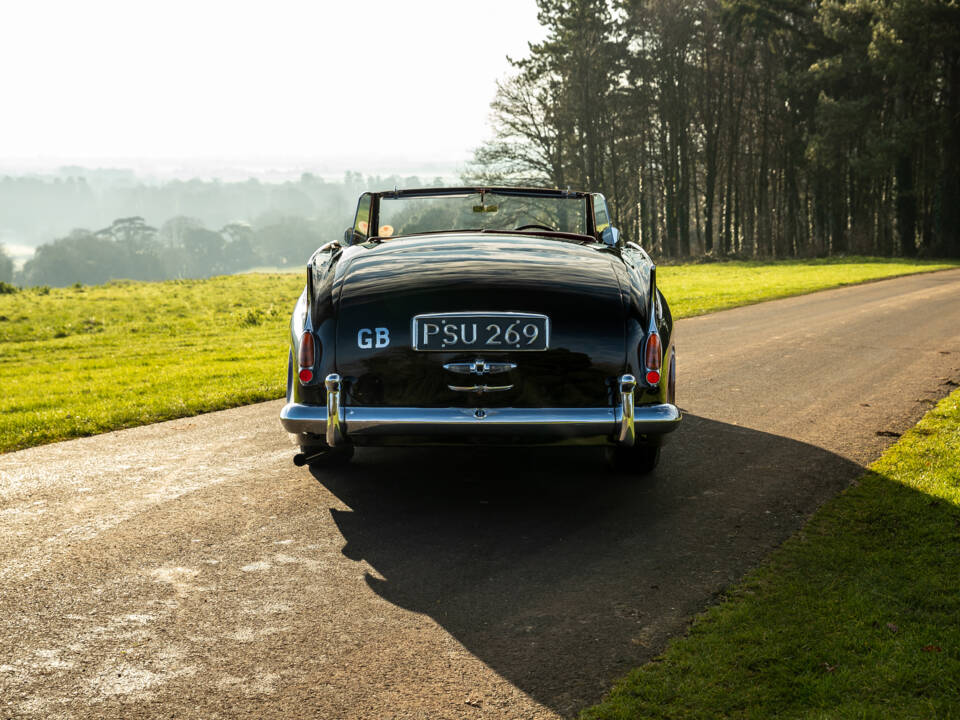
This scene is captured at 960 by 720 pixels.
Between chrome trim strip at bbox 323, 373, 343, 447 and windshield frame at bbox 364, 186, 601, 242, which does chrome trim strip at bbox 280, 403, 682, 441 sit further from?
windshield frame at bbox 364, 186, 601, 242

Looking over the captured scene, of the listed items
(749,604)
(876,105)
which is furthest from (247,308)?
(876,105)

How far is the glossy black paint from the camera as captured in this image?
424 centimetres

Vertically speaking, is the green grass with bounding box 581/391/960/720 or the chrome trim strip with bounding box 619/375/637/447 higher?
the chrome trim strip with bounding box 619/375/637/447

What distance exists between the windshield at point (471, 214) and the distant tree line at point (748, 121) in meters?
35.6

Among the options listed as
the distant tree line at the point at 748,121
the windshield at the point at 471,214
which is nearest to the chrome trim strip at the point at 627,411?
the windshield at the point at 471,214

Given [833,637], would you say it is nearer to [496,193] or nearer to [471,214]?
[471,214]

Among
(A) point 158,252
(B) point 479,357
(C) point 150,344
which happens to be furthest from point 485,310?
(A) point 158,252

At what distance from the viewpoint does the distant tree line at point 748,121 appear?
1501 inches

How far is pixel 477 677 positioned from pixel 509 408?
1.61m

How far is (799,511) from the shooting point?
14.9 ft

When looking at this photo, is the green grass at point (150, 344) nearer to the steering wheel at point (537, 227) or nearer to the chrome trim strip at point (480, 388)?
the steering wheel at point (537, 227)

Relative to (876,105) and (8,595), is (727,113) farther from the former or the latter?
(8,595)

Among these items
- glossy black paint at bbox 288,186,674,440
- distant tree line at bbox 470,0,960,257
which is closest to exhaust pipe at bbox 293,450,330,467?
glossy black paint at bbox 288,186,674,440

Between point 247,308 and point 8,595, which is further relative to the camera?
point 247,308
